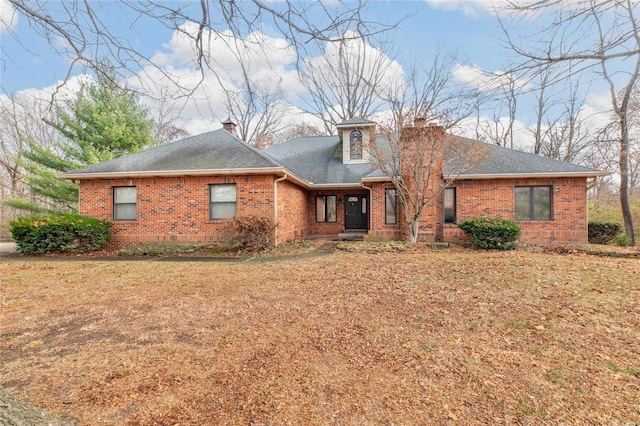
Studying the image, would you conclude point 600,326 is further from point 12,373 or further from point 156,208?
point 156,208

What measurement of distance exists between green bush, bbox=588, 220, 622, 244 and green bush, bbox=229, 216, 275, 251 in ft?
42.7

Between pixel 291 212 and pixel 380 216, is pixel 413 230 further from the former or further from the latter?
pixel 291 212

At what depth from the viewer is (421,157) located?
10.4m

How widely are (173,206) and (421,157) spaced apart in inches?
366

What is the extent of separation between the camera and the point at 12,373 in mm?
2750

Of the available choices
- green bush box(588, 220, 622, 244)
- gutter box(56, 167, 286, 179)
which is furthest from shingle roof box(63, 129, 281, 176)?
green bush box(588, 220, 622, 244)

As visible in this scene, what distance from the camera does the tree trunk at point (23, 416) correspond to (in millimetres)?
1705

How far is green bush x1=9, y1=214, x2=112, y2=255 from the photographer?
33.3ft

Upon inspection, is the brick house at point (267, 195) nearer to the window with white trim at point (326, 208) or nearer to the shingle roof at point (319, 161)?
the shingle roof at point (319, 161)

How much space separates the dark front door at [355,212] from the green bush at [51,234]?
10.6 meters

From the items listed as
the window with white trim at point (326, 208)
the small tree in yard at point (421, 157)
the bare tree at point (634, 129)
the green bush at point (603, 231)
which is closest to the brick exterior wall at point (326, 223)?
the window with white trim at point (326, 208)

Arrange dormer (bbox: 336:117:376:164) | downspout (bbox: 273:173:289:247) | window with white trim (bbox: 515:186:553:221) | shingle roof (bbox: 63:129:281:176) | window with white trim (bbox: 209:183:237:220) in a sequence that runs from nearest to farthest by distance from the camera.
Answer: downspout (bbox: 273:173:289:247) → shingle roof (bbox: 63:129:281:176) → window with white trim (bbox: 209:183:237:220) → window with white trim (bbox: 515:186:553:221) → dormer (bbox: 336:117:376:164)

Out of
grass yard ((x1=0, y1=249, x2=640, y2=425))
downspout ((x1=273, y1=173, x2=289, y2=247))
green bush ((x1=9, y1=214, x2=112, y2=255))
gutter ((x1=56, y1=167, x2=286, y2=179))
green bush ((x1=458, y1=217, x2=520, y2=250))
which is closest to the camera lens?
grass yard ((x1=0, y1=249, x2=640, y2=425))

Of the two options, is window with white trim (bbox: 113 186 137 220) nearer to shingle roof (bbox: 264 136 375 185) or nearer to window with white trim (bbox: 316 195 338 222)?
shingle roof (bbox: 264 136 375 185)
